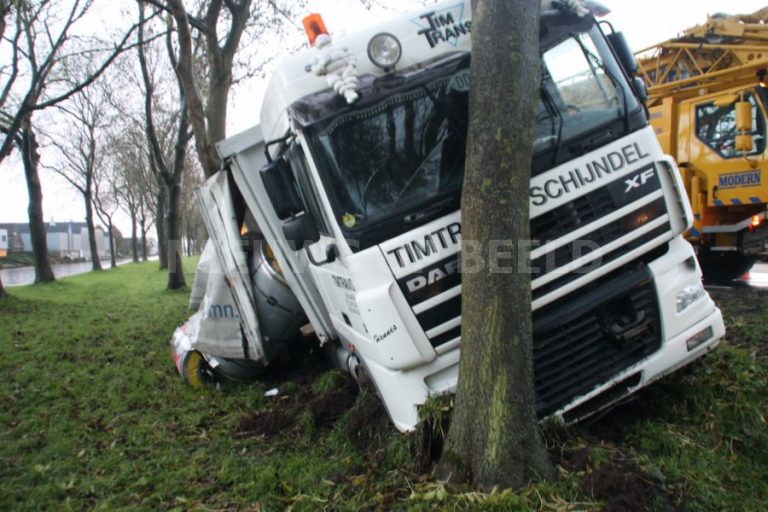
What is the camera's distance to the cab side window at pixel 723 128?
8.34m

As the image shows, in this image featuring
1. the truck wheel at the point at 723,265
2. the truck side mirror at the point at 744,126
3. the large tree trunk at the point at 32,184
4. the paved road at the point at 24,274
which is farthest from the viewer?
the paved road at the point at 24,274

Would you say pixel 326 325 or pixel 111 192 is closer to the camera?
pixel 326 325

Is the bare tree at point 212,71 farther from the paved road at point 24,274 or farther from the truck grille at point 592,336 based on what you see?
the paved road at point 24,274

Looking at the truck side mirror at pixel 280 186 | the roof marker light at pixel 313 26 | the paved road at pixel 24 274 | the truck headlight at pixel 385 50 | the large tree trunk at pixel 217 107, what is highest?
the paved road at pixel 24 274

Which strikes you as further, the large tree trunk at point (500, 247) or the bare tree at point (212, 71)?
the bare tree at point (212, 71)

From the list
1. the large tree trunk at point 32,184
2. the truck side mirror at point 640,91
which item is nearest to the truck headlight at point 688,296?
the truck side mirror at point 640,91

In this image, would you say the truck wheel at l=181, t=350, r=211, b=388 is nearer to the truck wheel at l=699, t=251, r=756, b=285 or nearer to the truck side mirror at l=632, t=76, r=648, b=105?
the truck side mirror at l=632, t=76, r=648, b=105

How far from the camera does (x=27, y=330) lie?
10.4 metres

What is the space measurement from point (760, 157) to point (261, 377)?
763 cm

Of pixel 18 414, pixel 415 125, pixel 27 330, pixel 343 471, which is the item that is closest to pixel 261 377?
pixel 18 414

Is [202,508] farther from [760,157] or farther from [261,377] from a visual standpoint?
[760,157]

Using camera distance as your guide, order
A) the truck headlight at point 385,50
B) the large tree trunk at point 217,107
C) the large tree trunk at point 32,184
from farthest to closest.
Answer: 1. the large tree trunk at point 32,184
2. the large tree trunk at point 217,107
3. the truck headlight at point 385,50

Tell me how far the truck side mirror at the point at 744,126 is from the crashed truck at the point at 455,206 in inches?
202

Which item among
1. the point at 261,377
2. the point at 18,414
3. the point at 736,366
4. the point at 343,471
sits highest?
the point at 18,414
